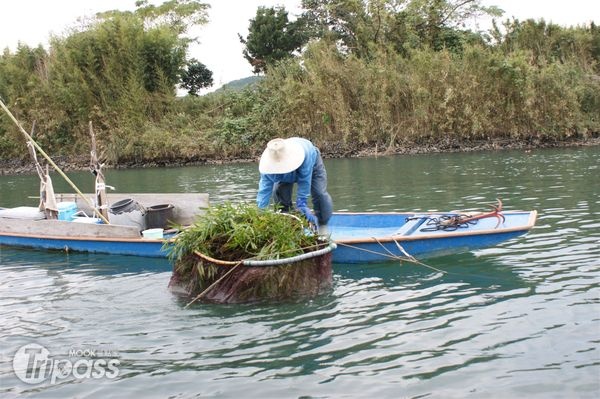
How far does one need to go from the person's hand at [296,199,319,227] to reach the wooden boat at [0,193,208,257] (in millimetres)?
1635

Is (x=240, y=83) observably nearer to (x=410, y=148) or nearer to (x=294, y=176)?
(x=410, y=148)

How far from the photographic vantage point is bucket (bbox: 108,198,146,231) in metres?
10.5

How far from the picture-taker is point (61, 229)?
10.4 metres

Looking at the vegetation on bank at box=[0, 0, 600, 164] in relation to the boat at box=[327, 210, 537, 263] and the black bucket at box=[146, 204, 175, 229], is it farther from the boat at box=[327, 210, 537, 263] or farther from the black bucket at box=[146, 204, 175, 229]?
the boat at box=[327, 210, 537, 263]

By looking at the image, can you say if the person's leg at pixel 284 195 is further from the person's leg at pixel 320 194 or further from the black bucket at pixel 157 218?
the black bucket at pixel 157 218

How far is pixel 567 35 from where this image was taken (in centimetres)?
3256

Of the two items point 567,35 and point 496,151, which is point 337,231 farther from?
point 567,35

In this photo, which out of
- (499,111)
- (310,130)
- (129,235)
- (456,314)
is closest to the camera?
(456,314)

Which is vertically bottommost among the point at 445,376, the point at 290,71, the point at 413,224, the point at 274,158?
the point at 445,376

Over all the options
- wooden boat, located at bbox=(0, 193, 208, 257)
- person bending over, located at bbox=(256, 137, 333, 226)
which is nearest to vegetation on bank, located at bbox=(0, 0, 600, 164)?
wooden boat, located at bbox=(0, 193, 208, 257)

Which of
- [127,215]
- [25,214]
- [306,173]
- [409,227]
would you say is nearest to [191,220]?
[127,215]

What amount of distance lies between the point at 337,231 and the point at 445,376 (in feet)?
16.7

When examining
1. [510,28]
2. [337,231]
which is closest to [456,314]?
[337,231]

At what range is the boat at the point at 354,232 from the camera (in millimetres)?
7887
